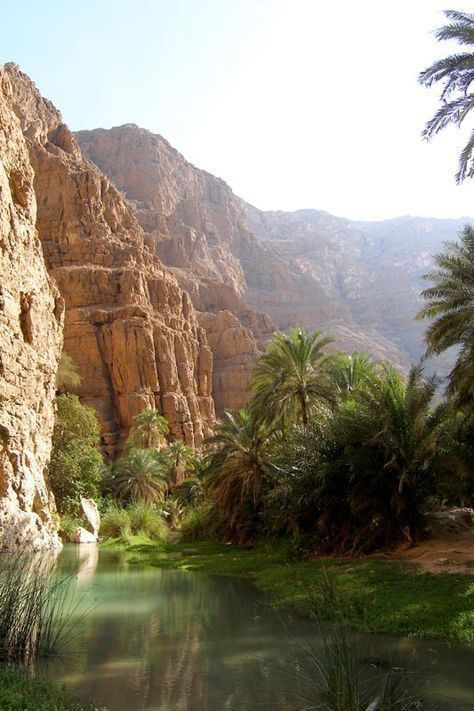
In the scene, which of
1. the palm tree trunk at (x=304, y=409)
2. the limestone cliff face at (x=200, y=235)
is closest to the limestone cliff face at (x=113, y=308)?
the limestone cliff face at (x=200, y=235)

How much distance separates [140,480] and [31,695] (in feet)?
135

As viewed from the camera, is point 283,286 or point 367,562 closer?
point 367,562

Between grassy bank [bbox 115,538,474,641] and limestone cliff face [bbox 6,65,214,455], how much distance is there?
155 feet

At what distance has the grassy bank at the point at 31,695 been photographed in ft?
19.5

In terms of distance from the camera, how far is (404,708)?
562 cm

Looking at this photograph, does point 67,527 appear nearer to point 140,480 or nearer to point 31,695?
point 140,480

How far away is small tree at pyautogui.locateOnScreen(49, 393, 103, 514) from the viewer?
3691cm

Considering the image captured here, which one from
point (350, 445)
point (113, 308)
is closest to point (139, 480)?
point (113, 308)

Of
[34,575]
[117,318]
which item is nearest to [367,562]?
[34,575]

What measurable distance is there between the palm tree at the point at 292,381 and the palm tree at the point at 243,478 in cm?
140

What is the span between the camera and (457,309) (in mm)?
18250

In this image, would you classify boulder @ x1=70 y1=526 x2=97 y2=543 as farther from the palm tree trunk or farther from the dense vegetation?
the palm tree trunk

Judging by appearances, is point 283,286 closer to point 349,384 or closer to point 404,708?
point 349,384

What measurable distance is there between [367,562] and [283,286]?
13012 centimetres
